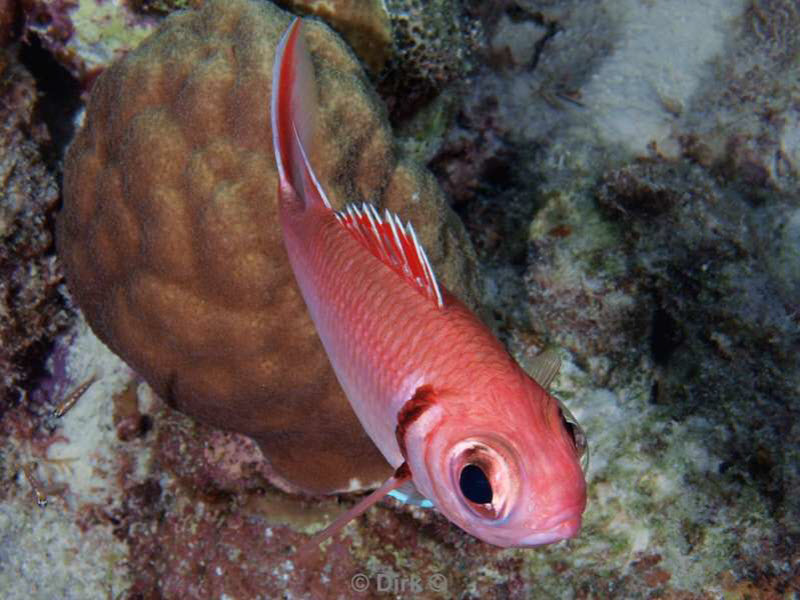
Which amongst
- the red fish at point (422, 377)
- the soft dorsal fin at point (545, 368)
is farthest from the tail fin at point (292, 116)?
the soft dorsal fin at point (545, 368)

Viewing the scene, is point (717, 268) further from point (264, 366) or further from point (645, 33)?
point (645, 33)

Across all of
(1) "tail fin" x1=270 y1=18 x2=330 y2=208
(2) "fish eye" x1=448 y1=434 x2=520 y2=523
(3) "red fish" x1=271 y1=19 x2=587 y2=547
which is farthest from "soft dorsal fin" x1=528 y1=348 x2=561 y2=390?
(1) "tail fin" x1=270 y1=18 x2=330 y2=208

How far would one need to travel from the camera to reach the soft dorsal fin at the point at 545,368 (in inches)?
89.7

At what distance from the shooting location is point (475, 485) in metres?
1.67

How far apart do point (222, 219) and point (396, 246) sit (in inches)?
50.2

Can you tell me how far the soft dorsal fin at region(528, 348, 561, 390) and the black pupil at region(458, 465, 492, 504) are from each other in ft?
2.25

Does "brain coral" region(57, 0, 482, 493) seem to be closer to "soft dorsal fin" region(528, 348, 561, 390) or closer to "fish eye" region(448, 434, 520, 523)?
"soft dorsal fin" region(528, 348, 561, 390)
